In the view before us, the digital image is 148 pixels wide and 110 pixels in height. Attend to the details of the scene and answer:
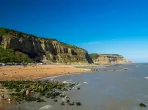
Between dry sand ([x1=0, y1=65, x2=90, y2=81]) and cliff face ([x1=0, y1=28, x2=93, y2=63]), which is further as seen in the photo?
cliff face ([x1=0, y1=28, x2=93, y2=63])

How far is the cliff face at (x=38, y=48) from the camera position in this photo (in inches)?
3750

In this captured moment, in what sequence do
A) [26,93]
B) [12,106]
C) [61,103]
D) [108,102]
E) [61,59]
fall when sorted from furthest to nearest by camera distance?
1. [61,59]
2. [26,93]
3. [108,102]
4. [61,103]
5. [12,106]

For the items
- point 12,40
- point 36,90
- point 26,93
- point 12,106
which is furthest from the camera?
A: point 12,40

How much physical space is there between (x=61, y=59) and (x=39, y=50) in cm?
1958

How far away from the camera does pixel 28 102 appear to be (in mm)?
13727

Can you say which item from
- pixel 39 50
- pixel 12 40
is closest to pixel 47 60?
pixel 39 50

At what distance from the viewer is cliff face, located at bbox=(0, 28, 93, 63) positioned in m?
95.2

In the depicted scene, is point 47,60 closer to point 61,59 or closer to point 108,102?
point 61,59

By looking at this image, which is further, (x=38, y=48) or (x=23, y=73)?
(x=38, y=48)

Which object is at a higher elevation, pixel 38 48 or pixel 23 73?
pixel 38 48

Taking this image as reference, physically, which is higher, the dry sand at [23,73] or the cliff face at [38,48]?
the cliff face at [38,48]

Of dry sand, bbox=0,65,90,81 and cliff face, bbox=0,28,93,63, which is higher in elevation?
cliff face, bbox=0,28,93,63

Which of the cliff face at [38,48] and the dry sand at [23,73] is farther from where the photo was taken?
the cliff face at [38,48]

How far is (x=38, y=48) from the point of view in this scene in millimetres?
115812
